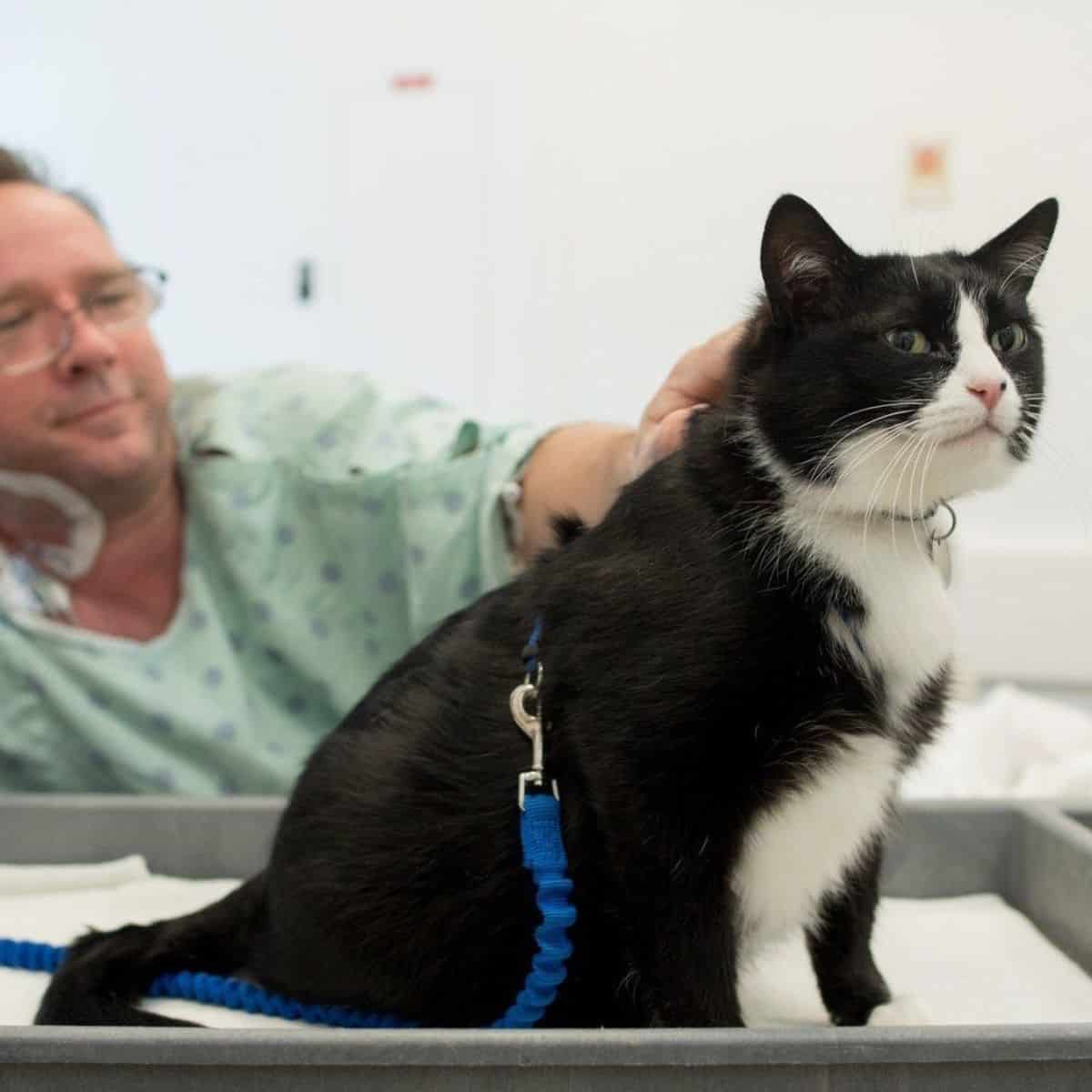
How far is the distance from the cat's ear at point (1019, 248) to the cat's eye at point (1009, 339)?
0.8 inches

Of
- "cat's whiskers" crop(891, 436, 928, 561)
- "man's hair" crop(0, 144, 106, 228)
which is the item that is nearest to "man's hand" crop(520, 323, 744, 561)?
"cat's whiskers" crop(891, 436, 928, 561)

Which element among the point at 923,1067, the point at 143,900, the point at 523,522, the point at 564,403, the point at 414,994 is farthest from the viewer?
the point at 564,403

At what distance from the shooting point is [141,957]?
666 millimetres

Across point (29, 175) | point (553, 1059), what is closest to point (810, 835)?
point (553, 1059)

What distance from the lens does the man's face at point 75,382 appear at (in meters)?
0.98

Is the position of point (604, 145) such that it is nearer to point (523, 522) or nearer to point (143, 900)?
point (523, 522)

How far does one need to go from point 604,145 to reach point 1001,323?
91 cm

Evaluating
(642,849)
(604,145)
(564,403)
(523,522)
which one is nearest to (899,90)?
(604,145)

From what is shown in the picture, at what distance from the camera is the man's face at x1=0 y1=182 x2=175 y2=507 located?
3.21 feet

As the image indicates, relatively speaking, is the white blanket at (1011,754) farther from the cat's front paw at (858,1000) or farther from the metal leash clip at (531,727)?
the metal leash clip at (531,727)

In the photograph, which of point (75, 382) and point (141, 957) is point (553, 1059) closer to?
point (141, 957)

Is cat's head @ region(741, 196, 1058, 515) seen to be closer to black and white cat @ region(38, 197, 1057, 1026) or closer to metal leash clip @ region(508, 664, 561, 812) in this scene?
black and white cat @ region(38, 197, 1057, 1026)

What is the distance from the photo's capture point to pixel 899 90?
4.41ft

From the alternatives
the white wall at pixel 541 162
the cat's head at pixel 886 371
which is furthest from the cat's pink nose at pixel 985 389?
the white wall at pixel 541 162
